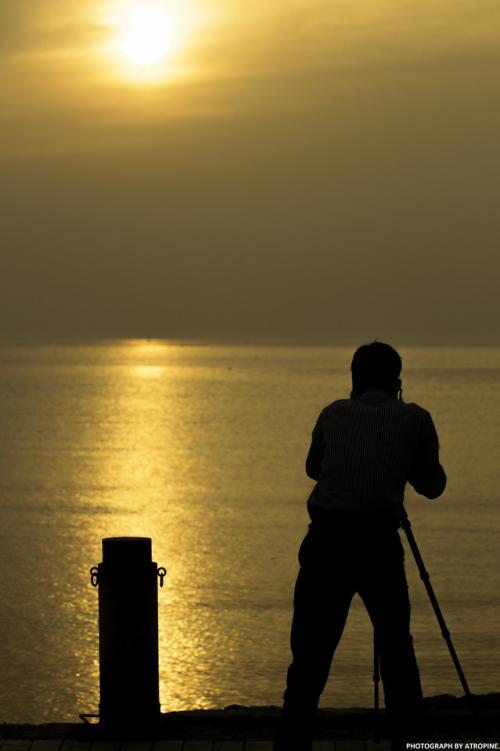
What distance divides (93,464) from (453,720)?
170 feet

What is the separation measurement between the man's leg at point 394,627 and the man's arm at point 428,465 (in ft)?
0.84

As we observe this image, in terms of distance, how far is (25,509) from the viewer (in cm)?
4216

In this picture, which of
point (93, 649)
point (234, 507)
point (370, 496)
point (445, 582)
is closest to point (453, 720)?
point (370, 496)

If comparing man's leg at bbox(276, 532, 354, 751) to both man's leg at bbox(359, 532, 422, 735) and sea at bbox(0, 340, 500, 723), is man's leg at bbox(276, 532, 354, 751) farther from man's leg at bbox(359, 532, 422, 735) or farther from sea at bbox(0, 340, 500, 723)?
sea at bbox(0, 340, 500, 723)

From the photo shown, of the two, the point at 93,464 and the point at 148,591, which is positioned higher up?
the point at 93,464

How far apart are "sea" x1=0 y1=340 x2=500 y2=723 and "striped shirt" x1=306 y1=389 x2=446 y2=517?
12.1 m

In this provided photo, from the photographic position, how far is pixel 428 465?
5.93m

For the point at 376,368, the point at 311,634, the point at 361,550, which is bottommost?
the point at 311,634

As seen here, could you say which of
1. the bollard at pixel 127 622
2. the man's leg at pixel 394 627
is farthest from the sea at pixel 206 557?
the man's leg at pixel 394 627

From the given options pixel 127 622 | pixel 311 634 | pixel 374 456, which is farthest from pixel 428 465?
pixel 127 622

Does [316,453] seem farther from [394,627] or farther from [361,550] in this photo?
[394,627]

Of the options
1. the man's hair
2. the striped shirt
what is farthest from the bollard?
the man's hair

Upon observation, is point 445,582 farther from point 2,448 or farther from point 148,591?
point 2,448

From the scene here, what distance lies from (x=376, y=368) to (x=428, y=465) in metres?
0.48
